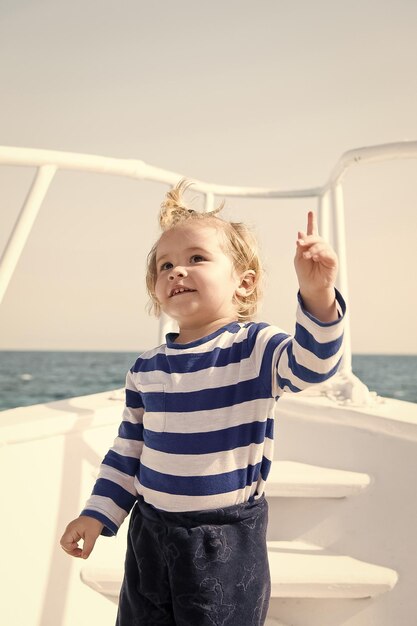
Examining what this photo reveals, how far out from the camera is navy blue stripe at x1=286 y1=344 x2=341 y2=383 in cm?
81

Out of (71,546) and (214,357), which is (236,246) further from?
(71,546)

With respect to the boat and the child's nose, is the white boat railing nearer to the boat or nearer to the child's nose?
the boat

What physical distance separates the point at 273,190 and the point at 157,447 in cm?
106

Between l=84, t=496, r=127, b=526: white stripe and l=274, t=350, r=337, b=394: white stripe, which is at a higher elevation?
l=274, t=350, r=337, b=394: white stripe

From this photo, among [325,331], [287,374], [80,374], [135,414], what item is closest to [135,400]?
[135,414]

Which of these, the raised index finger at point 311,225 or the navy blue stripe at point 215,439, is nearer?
the raised index finger at point 311,225

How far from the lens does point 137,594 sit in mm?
972

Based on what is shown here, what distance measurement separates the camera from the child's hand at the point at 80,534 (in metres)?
1.02

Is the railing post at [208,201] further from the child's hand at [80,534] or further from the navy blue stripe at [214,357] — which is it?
the child's hand at [80,534]

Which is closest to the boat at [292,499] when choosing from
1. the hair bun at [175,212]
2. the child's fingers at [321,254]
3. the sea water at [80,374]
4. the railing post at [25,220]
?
the railing post at [25,220]

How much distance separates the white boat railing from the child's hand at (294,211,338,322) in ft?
1.99

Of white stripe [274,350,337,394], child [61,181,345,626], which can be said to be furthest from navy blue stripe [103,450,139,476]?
white stripe [274,350,337,394]

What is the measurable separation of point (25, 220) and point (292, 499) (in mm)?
936

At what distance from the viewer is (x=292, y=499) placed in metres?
1.60
